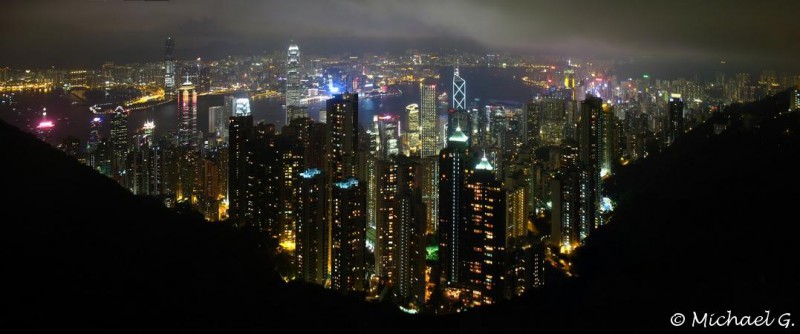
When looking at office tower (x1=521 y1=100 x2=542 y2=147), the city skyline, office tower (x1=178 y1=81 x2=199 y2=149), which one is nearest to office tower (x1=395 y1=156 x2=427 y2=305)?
the city skyline

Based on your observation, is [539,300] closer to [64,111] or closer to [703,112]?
[64,111]

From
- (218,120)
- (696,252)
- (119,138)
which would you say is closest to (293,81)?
(218,120)

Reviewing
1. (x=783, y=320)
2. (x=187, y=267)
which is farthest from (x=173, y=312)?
(x=783, y=320)

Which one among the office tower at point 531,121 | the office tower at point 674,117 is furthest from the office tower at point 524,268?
the office tower at point 531,121

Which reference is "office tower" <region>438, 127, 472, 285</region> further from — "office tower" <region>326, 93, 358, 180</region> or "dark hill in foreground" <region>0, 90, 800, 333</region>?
"dark hill in foreground" <region>0, 90, 800, 333</region>

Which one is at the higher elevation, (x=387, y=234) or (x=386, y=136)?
(x=386, y=136)

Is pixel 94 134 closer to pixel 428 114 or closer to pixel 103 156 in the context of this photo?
pixel 103 156
